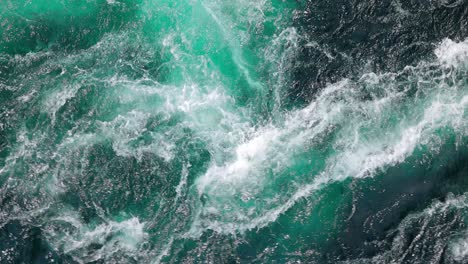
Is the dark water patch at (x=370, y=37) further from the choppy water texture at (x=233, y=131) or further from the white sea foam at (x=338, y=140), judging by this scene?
the white sea foam at (x=338, y=140)

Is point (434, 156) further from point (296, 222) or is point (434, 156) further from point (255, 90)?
point (255, 90)

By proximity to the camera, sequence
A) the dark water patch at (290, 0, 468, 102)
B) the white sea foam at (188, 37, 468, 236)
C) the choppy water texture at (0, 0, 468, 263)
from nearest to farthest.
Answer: the choppy water texture at (0, 0, 468, 263)
the white sea foam at (188, 37, 468, 236)
the dark water patch at (290, 0, 468, 102)

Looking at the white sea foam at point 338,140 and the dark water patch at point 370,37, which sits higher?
the dark water patch at point 370,37

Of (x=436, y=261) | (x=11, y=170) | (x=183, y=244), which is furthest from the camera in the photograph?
(x=11, y=170)

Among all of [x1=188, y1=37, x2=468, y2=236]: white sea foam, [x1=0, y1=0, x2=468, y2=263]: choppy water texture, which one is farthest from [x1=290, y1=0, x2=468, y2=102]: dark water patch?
[x1=188, y1=37, x2=468, y2=236]: white sea foam

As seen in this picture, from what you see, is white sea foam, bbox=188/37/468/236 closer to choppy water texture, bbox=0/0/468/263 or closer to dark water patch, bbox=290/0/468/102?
choppy water texture, bbox=0/0/468/263

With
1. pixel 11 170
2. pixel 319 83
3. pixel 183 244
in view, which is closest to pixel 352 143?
pixel 319 83

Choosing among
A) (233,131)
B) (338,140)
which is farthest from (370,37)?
(233,131)

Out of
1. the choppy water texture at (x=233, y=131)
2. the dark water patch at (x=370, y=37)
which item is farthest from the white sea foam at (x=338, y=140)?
the dark water patch at (x=370, y=37)

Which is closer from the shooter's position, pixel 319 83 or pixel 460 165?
pixel 460 165
